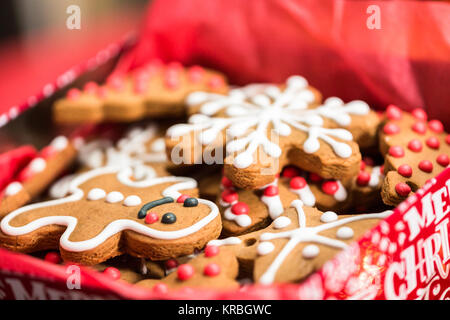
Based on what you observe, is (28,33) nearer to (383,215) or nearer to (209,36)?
(209,36)

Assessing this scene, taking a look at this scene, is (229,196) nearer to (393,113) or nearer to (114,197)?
(114,197)

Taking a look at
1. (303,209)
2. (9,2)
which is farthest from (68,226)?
(9,2)

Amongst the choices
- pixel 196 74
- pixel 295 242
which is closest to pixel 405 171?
pixel 295 242

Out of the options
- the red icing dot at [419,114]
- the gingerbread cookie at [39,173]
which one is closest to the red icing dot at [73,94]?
the gingerbread cookie at [39,173]

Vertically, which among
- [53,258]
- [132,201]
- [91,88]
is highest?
[91,88]

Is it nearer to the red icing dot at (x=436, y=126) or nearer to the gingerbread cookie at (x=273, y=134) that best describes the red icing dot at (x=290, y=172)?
the gingerbread cookie at (x=273, y=134)

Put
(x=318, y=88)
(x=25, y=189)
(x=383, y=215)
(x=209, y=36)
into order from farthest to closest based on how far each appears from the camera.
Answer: (x=209, y=36)
(x=318, y=88)
(x=25, y=189)
(x=383, y=215)
